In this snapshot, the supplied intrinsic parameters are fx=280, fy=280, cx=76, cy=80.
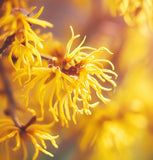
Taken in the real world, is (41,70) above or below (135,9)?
below

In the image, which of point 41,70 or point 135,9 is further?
point 135,9

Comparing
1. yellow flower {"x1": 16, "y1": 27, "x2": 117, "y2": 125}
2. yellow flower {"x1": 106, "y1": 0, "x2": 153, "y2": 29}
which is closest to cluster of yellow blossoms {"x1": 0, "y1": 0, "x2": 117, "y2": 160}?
yellow flower {"x1": 16, "y1": 27, "x2": 117, "y2": 125}

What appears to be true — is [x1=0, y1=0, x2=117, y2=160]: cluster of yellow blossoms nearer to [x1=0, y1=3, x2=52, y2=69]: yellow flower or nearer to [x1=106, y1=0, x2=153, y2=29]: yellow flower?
[x1=0, y1=3, x2=52, y2=69]: yellow flower

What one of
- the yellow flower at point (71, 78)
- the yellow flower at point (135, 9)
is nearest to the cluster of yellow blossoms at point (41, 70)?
the yellow flower at point (71, 78)

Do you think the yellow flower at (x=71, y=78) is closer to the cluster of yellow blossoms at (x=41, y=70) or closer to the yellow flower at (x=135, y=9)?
the cluster of yellow blossoms at (x=41, y=70)

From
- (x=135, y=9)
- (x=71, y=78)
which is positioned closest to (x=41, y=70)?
(x=71, y=78)

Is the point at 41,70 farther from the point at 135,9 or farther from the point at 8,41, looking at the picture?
the point at 135,9

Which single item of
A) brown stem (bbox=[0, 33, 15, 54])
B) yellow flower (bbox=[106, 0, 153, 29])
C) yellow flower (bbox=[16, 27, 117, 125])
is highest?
yellow flower (bbox=[106, 0, 153, 29])

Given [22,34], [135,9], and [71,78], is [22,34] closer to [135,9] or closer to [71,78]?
[71,78]

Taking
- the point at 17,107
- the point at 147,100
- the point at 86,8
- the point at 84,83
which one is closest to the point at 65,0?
the point at 86,8
